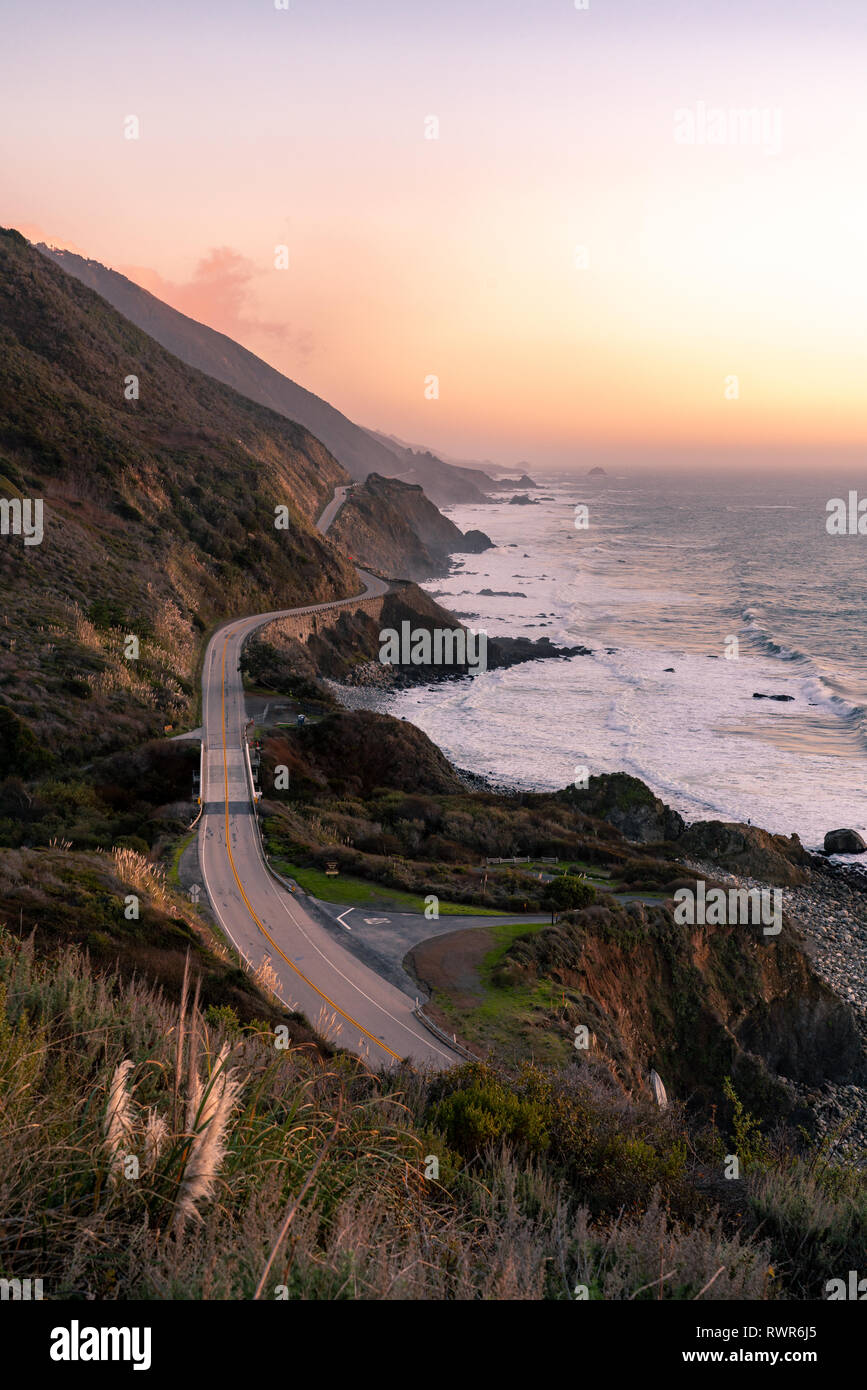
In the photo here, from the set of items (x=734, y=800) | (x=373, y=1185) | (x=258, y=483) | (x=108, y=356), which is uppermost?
(x=108, y=356)

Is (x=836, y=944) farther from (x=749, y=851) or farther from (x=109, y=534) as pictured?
(x=109, y=534)

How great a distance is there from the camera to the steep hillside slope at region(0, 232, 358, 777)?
3578 cm

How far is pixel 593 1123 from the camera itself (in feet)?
29.2

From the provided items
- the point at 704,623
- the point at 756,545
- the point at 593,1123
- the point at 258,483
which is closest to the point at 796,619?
the point at 704,623

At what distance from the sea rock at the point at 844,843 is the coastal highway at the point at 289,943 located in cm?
2836

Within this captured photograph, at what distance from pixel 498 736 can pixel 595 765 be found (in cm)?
842

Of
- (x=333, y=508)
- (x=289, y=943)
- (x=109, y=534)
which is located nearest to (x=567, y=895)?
(x=289, y=943)

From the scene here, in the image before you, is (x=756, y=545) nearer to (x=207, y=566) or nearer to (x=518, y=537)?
(x=518, y=537)

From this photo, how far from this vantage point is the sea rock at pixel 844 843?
39219 millimetres

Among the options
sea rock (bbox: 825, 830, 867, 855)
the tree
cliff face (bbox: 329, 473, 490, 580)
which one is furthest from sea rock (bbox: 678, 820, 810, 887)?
cliff face (bbox: 329, 473, 490, 580)

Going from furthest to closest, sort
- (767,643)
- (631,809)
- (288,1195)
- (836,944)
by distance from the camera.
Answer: (767,643)
(631,809)
(836,944)
(288,1195)

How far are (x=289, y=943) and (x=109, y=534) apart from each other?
43722 mm

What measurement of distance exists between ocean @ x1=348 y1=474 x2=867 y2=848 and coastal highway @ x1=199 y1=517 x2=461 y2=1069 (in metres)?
20.8

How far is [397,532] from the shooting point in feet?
424
